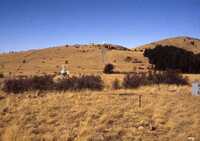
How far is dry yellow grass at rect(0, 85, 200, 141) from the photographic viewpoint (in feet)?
31.6

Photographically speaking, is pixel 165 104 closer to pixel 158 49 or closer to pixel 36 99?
pixel 36 99

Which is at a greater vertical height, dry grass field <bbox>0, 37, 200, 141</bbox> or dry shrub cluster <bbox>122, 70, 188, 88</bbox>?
dry shrub cluster <bbox>122, 70, 188, 88</bbox>

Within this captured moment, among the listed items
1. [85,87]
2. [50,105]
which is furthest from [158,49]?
[50,105]

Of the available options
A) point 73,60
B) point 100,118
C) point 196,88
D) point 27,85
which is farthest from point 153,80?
point 73,60

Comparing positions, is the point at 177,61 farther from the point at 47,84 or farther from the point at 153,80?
the point at 47,84

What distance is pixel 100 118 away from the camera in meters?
11.5

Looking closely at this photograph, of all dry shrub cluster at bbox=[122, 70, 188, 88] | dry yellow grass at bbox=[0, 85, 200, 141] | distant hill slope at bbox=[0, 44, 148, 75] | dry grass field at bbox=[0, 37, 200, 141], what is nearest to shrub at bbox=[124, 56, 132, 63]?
distant hill slope at bbox=[0, 44, 148, 75]

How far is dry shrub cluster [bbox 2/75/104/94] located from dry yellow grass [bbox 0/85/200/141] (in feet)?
10.3

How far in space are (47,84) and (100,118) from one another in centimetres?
940

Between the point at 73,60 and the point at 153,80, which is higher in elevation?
the point at 73,60

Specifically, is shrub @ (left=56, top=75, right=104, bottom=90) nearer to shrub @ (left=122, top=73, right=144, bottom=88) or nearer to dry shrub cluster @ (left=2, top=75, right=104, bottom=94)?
dry shrub cluster @ (left=2, top=75, right=104, bottom=94)

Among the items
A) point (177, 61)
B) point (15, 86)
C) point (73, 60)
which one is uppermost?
point (73, 60)

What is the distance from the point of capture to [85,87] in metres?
20.1

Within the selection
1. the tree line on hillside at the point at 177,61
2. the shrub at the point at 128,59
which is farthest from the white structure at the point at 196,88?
the shrub at the point at 128,59
